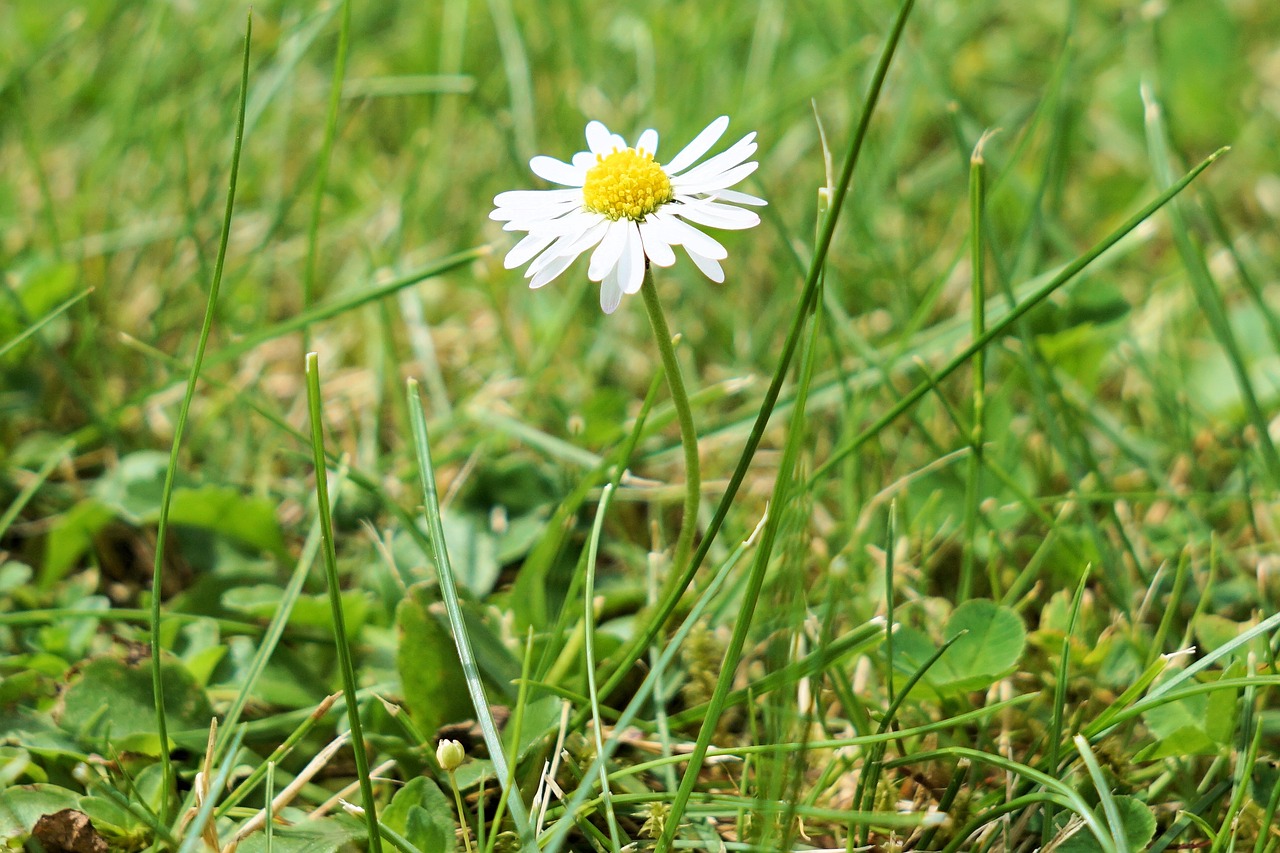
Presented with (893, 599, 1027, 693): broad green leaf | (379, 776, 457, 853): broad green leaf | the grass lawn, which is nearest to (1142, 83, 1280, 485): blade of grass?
the grass lawn

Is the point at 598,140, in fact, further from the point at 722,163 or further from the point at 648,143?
the point at 722,163

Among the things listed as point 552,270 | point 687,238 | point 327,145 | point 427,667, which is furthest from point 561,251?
point 327,145

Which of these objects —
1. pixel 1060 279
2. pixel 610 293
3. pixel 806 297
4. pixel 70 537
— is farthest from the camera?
pixel 70 537

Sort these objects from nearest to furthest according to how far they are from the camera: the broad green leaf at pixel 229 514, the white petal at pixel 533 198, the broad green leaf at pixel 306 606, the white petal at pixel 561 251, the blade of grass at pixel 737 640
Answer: the blade of grass at pixel 737 640 < the white petal at pixel 561 251 < the white petal at pixel 533 198 < the broad green leaf at pixel 306 606 < the broad green leaf at pixel 229 514

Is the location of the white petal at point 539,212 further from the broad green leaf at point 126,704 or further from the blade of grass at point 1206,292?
the blade of grass at point 1206,292

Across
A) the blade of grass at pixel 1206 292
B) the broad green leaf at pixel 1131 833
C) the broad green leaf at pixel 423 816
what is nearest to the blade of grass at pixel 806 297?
the broad green leaf at pixel 423 816

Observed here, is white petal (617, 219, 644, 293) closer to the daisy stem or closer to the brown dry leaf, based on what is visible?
the daisy stem
